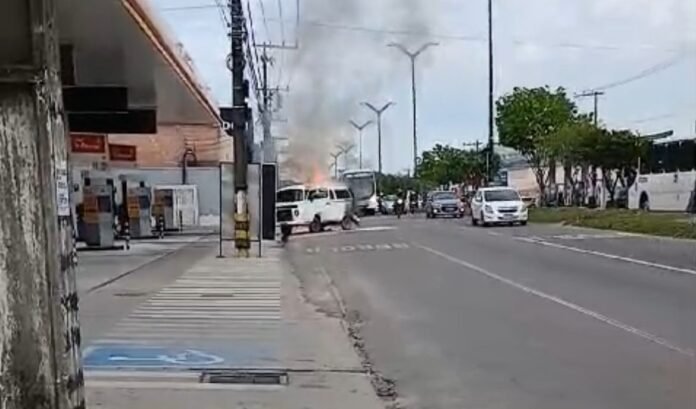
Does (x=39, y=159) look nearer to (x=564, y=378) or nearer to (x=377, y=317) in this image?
(x=564, y=378)

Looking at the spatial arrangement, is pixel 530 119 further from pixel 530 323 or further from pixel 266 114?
pixel 530 323

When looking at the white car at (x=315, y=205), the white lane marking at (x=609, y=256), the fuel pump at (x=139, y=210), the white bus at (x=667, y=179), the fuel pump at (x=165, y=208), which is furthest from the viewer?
the white bus at (x=667, y=179)

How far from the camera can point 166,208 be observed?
4856 cm

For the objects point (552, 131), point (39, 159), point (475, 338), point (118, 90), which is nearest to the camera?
point (39, 159)

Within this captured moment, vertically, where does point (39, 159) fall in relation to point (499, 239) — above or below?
above

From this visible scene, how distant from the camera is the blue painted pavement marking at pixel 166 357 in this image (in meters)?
11.7

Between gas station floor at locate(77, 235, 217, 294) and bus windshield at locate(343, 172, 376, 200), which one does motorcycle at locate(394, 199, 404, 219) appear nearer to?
bus windshield at locate(343, 172, 376, 200)

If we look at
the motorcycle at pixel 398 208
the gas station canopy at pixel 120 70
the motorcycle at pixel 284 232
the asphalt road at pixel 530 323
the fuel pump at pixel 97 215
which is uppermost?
the gas station canopy at pixel 120 70

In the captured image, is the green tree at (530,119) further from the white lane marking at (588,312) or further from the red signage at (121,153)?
the white lane marking at (588,312)

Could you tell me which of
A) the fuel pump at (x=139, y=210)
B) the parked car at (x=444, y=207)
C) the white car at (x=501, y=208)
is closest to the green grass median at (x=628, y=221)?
the white car at (x=501, y=208)

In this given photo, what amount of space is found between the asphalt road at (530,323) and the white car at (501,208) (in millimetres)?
19145

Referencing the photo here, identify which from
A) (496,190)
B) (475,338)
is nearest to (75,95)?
(475,338)

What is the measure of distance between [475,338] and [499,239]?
2365cm

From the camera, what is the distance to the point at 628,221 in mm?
42312
